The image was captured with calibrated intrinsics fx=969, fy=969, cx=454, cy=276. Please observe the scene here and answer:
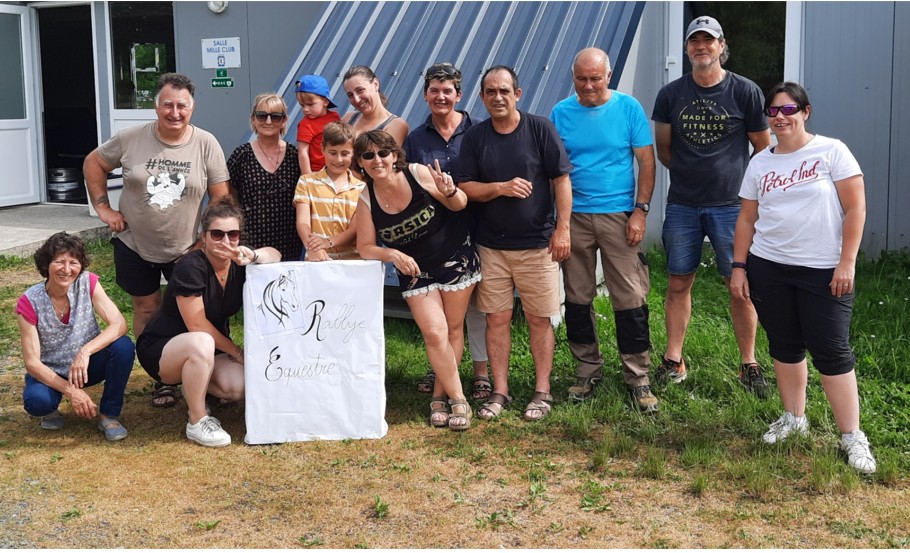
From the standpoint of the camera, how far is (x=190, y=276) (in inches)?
175

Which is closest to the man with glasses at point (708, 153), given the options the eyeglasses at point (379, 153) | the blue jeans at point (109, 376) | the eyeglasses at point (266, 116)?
the eyeglasses at point (379, 153)

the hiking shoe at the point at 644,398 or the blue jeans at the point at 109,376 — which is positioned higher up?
the blue jeans at the point at 109,376

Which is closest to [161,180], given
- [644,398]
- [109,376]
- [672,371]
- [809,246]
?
[109,376]

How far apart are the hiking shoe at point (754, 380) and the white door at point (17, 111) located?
8728 mm

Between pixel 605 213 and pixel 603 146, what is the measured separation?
1.07 ft

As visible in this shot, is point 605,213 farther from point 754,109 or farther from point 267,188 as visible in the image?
point 267,188

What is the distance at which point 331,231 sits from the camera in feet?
15.5

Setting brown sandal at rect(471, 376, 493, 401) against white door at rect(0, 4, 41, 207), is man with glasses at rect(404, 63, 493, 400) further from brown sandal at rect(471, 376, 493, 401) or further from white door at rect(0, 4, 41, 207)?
white door at rect(0, 4, 41, 207)

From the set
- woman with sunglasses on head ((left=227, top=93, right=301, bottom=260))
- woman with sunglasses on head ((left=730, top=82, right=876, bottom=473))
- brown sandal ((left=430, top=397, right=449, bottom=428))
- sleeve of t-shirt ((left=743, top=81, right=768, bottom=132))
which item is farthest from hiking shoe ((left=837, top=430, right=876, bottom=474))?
woman with sunglasses on head ((left=227, top=93, right=301, bottom=260))

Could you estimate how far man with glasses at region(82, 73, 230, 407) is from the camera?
15.4 ft

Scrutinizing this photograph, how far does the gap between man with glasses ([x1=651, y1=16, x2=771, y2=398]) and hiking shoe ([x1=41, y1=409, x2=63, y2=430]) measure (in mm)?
3032

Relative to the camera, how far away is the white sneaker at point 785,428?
4.22 meters

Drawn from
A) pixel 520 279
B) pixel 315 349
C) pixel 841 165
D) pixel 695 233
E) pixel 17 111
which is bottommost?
pixel 315 349

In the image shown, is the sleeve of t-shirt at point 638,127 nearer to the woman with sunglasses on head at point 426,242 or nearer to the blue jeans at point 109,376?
the woman with sunglasses on head at point 426,242
